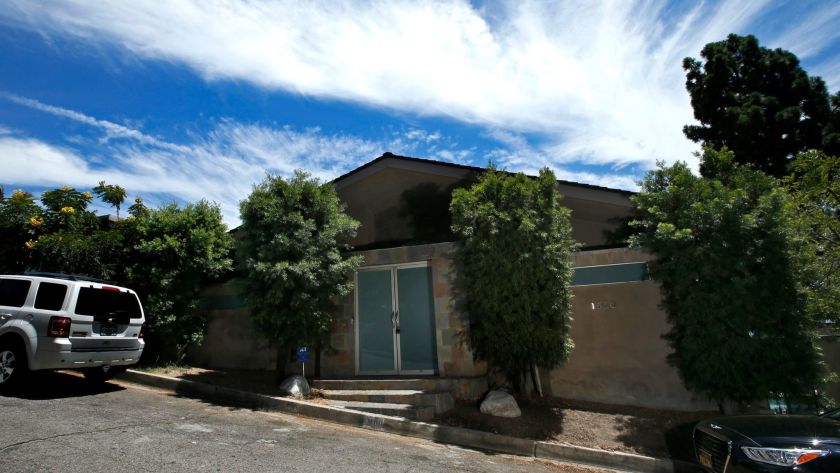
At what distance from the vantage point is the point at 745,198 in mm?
6812

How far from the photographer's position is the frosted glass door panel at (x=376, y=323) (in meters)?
9.41

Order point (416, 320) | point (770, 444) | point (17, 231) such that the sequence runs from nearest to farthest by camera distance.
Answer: point (770, 444) → point (416, 320) → point (17, 231)

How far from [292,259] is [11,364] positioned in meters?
4.50

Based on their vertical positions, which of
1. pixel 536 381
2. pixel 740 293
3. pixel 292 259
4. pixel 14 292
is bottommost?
pixel 536 381

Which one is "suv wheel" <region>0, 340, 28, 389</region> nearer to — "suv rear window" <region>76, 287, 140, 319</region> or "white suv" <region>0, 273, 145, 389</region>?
"white suv" <region>0, 273, 145, 389</region>

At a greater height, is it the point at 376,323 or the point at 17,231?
the point at 17,231

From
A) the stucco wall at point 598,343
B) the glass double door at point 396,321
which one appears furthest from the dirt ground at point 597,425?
the glass double door at point 396,321

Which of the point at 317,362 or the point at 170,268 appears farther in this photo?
Answer: the point at 170,268

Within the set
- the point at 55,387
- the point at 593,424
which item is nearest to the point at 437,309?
the point at 593,424

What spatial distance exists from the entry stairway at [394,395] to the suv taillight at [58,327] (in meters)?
4.27

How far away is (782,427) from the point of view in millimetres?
4609

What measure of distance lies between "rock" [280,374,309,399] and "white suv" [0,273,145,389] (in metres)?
2.73

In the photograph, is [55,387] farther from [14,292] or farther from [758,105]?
[758,105]

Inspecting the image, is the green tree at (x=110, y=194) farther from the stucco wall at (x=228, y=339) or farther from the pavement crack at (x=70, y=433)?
the pavement crack at (x=70, y=433)
